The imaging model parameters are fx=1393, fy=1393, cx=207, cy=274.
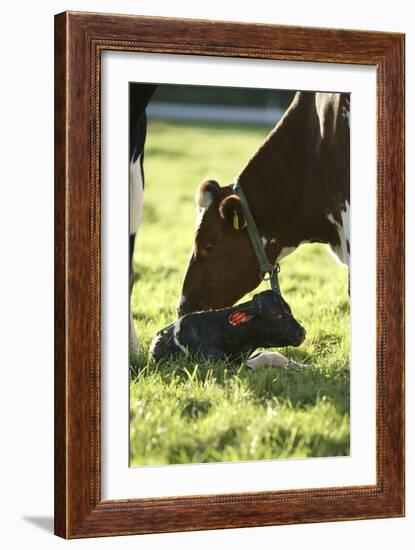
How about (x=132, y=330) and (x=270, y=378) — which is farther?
(x=270, y=378)

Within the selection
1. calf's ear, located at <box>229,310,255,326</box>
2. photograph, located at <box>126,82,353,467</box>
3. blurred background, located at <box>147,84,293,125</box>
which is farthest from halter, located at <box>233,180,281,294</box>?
blurred background, located at <box>147,84,293,125</box>

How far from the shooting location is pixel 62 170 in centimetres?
387

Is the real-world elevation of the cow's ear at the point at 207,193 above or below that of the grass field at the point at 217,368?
above

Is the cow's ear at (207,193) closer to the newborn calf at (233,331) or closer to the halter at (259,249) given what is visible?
the halter at (259,249)

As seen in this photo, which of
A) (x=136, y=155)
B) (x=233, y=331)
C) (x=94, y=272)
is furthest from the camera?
(x=233, y=331)

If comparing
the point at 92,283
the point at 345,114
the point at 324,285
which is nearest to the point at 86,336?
the point at 92,283

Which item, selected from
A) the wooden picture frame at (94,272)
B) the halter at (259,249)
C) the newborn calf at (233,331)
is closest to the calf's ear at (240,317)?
the newborn calf at (233,331)

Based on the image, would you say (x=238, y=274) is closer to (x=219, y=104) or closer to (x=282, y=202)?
(x=282, y=202)

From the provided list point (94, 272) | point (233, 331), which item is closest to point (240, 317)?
point (233, 331)

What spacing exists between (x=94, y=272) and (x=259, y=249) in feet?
2.04

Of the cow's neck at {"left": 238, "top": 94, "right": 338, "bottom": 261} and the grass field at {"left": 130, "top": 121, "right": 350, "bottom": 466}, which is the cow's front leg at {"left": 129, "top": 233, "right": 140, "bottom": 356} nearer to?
the grass field at {"left": 130, "top": 121, "right": 350, "bottom": 466}

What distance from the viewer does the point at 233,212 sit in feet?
14.0

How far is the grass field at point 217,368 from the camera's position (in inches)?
159

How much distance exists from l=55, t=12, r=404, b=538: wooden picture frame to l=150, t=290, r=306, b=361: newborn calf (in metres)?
0.29
